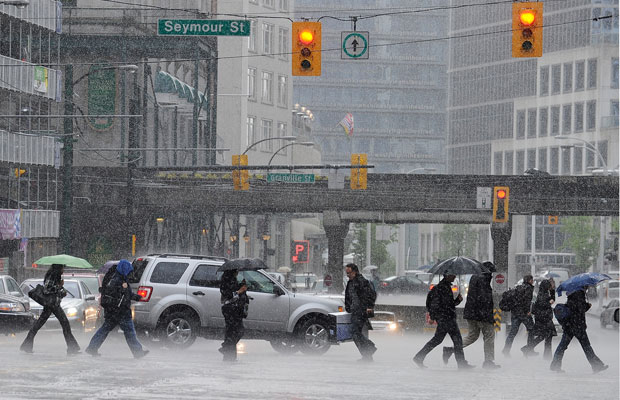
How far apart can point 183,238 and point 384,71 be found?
105808 millimetres

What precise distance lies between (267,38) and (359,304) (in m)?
94.0

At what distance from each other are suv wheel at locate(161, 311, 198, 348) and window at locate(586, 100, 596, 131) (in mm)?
112804

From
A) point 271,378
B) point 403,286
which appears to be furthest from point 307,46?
point 403,286

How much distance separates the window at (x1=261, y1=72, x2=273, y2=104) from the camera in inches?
4464

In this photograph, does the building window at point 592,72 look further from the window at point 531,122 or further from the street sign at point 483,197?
the street sign at point 483,197

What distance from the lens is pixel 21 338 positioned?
92.6 feet

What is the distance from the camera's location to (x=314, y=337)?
78.4ft

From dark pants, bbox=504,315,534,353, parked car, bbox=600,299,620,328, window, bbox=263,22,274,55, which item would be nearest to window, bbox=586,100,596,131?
window, bbox=263,22,274,55

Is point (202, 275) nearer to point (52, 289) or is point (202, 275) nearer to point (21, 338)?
point (52, 289)

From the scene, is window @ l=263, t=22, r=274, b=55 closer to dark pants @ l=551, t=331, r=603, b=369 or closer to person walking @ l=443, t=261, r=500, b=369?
person walking @ l=443, t=261, r=500, b=369

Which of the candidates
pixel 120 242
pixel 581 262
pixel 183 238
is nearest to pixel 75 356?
pixel 120 242

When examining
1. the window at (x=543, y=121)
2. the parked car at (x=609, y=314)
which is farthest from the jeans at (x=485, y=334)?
the window at (x=543, y=121)

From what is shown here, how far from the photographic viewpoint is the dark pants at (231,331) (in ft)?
68.5

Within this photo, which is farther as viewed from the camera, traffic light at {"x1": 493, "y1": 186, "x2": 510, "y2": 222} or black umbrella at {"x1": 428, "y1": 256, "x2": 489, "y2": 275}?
traffic light at {"x1": 493, "y1": 186, "x2": 510, "y2": 222}
